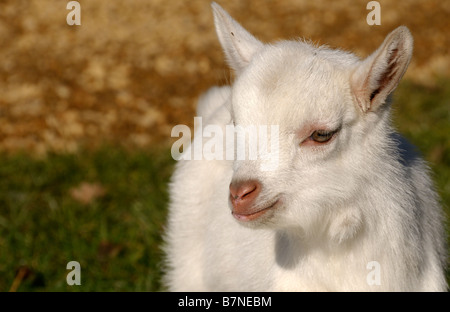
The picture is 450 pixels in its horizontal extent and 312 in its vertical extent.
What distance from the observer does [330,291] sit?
4016 mm

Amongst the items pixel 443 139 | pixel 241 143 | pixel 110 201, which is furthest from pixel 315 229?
pixel 443 139

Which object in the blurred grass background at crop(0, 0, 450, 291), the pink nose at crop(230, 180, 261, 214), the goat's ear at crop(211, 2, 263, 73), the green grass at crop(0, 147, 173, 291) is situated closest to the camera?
the pink nose at crop(230, 180, 261, 214)

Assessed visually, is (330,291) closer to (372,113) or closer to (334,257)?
(334,257)

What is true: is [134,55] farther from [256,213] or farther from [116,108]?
[256,213]

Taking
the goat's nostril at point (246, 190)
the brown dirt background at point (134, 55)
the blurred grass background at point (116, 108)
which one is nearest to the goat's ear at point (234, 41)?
the blurred grass background at point (116, 108)

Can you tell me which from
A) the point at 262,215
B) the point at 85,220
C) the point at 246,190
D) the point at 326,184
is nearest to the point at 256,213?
the point at 262,215

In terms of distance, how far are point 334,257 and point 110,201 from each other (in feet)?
10.2

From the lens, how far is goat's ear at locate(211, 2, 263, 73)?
4195 millimetres

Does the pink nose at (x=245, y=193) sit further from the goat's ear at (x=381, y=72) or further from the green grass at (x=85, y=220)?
the green grass at (x=85, y=220)

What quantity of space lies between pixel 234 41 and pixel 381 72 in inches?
36.9

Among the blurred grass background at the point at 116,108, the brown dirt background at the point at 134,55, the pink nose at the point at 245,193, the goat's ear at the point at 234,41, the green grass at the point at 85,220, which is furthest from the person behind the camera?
the brown dirt background at the point at 134,55

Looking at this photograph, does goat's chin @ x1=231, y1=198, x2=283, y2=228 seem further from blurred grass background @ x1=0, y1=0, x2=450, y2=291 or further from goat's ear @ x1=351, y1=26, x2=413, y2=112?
blurred grass background @ x1=0, y1=0, x2=450, y2=291

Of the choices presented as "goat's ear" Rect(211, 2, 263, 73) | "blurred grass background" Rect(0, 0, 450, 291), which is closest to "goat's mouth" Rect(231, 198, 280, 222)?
"goat's ear" Rect(211, 2, 263, 73)

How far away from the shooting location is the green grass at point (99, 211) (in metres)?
5.61
